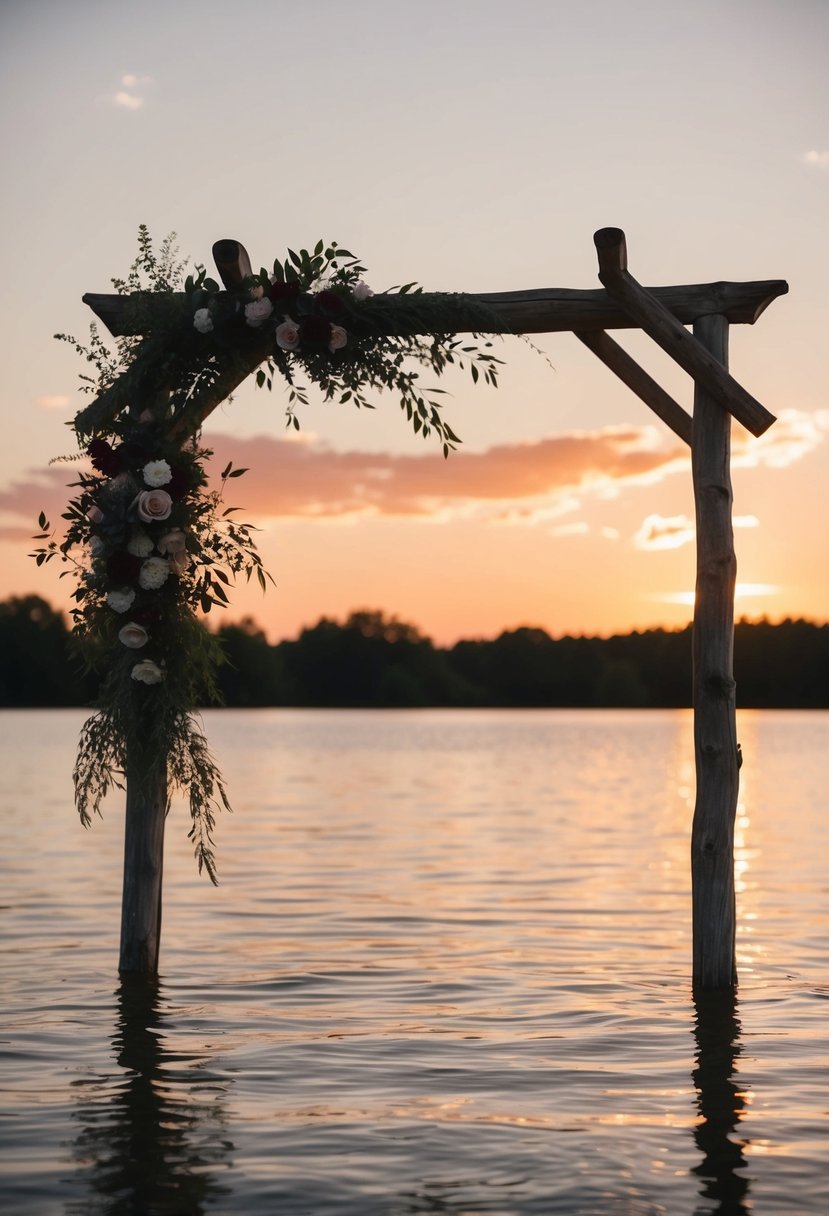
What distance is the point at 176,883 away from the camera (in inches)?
608

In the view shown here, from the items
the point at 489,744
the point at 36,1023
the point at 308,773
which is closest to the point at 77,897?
the point at 36,1023

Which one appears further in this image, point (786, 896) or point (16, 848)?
point (16, 848)

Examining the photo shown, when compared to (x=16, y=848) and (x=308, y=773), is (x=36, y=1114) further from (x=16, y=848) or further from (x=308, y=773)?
(x=308, y=773)

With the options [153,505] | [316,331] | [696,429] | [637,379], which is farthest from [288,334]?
[696,429]

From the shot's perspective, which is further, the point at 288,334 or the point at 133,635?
the point at 288,334

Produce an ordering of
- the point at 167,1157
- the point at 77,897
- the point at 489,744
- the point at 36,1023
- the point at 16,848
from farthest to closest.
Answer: the point at 489,744 < the point at 16,848 < the point at 77,897 < the point at 36,1023 < the point at 167,1157

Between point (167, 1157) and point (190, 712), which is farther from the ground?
point (190, 712)

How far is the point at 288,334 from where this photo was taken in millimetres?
9336

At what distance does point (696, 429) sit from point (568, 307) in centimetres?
110

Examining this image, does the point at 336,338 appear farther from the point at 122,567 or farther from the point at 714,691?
the point at 714,691

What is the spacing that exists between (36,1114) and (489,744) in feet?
174

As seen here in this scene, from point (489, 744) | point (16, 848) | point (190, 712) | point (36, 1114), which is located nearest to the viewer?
point (36, 1114)

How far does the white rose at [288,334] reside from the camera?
934 cm

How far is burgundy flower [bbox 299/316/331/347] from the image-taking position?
9.38 metres
